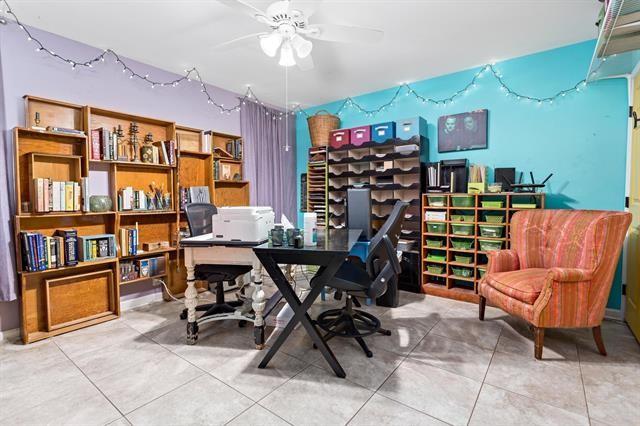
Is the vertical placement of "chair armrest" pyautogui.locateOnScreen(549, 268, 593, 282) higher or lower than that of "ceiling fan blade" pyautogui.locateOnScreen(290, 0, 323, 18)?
lower

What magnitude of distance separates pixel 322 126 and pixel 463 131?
1870 mm

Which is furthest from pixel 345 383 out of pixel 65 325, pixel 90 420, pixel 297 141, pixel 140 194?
pixel 297 141

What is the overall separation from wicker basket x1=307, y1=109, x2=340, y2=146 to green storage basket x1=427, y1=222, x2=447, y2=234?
1.89 m

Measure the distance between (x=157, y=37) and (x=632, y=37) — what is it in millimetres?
3676

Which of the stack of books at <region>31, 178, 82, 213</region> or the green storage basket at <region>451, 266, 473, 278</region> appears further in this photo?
the green storage basket at <region>451, 266, 473, 278</region>

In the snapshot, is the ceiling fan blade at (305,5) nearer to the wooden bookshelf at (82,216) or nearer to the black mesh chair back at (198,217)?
the black mesh chair back at (198,217)

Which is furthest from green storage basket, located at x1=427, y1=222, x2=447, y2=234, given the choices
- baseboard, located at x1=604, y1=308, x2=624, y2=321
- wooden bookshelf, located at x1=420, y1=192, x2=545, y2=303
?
baseboard, located at x1=604, y1=308, x2=624, y2=321

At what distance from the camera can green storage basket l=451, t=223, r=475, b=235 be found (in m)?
3.28

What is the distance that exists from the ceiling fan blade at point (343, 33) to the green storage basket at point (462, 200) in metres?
1.95

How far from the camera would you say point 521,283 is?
229 centimetres

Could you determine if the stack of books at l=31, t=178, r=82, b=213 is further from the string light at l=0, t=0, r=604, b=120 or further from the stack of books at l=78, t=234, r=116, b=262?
the string light at l=0, t=0, r=604, b=120

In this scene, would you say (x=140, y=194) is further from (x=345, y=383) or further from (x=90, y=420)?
(x=345, y=383)

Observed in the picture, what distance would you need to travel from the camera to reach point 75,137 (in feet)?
9.04

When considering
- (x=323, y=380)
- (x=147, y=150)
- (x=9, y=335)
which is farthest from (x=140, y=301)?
(x=323, y=380)
